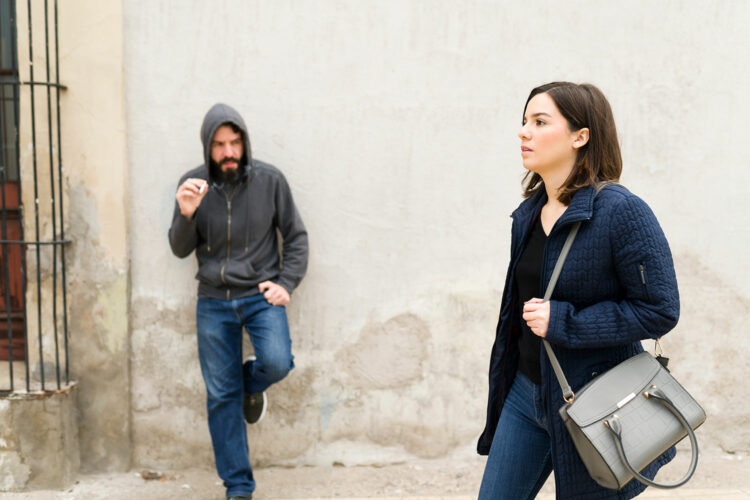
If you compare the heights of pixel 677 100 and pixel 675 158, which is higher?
pixel 677 100

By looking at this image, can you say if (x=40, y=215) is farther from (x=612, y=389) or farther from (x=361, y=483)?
(x=612, y=389)

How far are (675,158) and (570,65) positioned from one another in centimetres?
80

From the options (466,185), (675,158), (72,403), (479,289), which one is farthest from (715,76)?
(72,403)

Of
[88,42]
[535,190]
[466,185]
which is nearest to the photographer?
[535,190]

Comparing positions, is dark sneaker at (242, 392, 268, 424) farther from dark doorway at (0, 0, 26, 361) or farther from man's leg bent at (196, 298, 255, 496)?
dark doorway at (0, 0, 26, 361)

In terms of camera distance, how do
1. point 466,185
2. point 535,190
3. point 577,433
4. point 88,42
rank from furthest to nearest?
point 466,185
point 88,42
point 535,190
point 577,433

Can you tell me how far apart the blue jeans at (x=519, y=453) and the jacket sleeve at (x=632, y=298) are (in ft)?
0.97

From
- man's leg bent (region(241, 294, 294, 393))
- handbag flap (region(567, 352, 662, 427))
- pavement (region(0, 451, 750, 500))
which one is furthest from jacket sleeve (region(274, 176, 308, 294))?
handbag flap (region(567, 352, 662, 427))

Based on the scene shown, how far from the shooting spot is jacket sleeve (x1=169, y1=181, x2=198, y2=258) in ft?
11.9

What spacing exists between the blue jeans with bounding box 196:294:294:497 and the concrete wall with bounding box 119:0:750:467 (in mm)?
387

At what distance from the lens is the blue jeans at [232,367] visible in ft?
12.3

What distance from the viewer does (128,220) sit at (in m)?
4.02

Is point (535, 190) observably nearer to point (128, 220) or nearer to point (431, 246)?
point (431, 246)

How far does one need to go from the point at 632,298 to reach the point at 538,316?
28cm
